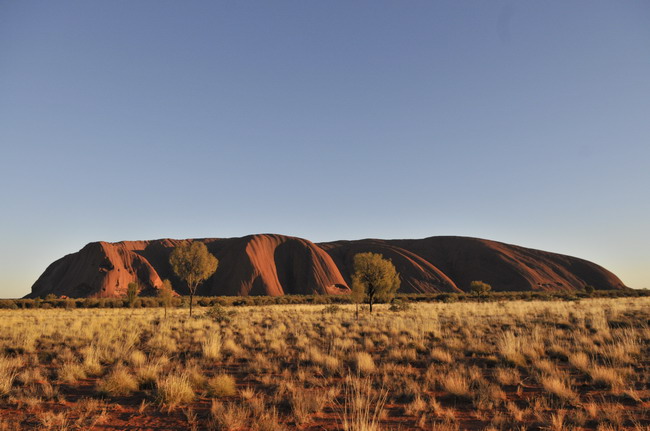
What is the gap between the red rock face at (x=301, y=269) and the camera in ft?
276

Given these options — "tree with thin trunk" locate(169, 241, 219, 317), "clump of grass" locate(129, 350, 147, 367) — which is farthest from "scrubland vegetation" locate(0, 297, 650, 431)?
"tree with thin trunk" locate(169, 241, 219, 317)

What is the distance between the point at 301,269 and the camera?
93812mm

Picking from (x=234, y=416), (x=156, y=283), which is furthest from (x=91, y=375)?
(x=156, y=283)

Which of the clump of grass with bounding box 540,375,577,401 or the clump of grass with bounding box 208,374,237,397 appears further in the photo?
the clump of grass with bounding box 208,374,237,397

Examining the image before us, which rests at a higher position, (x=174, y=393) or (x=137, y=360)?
(x=174, y=393)

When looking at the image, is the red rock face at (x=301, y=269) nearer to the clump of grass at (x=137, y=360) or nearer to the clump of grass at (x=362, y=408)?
the clump of grass at (x=137, y=360)

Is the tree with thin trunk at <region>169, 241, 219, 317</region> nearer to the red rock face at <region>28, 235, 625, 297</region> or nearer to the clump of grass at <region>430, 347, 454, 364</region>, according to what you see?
the clump of grass at <region>430, 347, 454, 364</region>

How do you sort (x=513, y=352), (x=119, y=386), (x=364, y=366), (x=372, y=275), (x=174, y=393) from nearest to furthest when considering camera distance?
(x=174, y=393)
(x=119, y=386)
(x=364, y=366)
(x=513, y=352)
(x=372, y=275)

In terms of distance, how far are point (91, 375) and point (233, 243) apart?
301 ft

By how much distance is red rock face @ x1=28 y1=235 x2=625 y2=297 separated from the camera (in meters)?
84.1

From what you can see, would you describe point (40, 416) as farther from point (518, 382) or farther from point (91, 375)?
point (518, 382)

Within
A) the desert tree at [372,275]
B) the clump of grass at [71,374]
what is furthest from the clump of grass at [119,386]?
the desert tree at [372,275]

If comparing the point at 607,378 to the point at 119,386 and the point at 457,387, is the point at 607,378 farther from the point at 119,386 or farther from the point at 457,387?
the point at 119,386

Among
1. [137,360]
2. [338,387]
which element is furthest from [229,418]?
[137,360]
